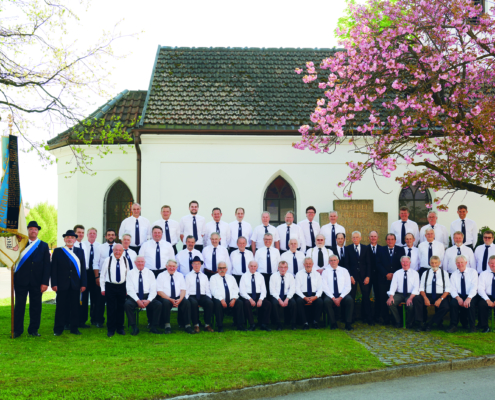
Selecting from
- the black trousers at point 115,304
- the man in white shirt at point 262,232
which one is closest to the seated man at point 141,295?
the black trousers at point 115,304

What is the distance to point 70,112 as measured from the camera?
1239 centimetres

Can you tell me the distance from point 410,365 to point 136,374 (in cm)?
412

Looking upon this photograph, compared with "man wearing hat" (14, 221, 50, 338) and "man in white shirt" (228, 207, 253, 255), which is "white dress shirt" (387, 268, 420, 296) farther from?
"man wearing hat" (14, 221, 50, 338)

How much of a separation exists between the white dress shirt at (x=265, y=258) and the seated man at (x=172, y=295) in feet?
5.84

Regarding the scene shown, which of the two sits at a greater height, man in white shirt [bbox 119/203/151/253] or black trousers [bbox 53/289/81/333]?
man in white shirt [bbox 119/203/151/253]

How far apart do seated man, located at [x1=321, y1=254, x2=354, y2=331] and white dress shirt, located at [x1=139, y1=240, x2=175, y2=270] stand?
3.49m

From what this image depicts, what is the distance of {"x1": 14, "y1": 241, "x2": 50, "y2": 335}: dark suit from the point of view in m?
9.72

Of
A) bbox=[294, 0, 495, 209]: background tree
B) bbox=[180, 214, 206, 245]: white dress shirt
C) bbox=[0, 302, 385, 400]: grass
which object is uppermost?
bbox=[294, 0, 495, 209]: background tree

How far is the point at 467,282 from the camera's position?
Answer: 10.7 metres

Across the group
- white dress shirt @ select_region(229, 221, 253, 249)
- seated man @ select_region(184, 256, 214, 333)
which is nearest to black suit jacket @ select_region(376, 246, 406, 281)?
white dress shirt @ select_region(229, 221, 253, 249)

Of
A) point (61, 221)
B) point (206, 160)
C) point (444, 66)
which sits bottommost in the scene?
point (61, 221)

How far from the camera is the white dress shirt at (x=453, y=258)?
11.4 m

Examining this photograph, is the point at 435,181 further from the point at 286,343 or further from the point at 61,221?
the point at 61,221

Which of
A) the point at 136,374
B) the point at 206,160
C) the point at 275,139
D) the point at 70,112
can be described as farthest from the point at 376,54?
the point at 136,374
